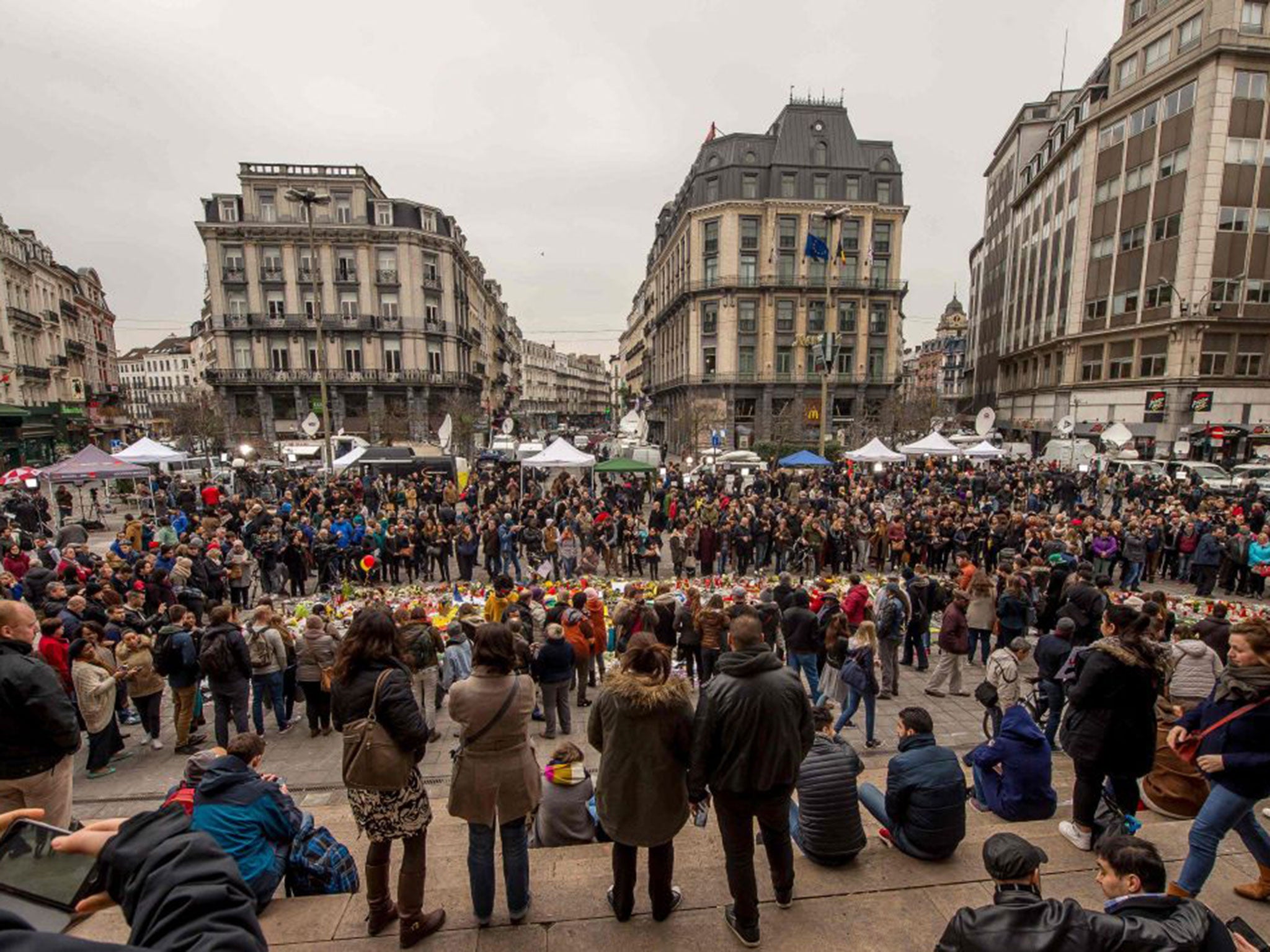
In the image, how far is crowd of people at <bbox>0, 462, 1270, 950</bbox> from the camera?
9.96ft

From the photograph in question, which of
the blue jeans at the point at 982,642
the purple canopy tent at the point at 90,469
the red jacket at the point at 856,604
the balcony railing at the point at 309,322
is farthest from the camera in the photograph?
the balcony railing at the point at 309,322

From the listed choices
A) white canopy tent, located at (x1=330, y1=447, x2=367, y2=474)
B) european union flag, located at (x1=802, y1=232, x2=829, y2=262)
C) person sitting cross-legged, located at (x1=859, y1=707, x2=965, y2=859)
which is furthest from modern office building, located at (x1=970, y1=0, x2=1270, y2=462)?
white canopy tent, located at (x1=330, y1=447, x2=367, y2=474)

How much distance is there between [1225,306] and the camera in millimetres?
33062

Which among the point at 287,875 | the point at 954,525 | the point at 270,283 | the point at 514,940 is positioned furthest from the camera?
the point at 270,283

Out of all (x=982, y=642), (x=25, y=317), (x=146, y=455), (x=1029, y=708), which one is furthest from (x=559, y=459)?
(x=25, y=317)

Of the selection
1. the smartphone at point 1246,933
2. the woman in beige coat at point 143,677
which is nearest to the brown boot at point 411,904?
the smartphone at point 1246,933

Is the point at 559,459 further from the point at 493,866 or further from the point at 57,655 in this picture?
the point at 493,866

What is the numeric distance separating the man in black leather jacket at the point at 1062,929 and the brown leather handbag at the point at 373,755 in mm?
2429

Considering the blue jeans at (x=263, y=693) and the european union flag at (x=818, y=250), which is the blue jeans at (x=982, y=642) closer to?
the blue jeans at (x=263, y=693)

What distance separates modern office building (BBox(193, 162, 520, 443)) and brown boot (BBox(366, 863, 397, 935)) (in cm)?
4427

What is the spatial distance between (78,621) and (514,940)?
655 centimetres

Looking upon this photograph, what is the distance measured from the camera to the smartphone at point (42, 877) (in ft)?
5.61

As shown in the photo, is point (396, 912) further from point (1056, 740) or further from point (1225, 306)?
point (1225, 306)

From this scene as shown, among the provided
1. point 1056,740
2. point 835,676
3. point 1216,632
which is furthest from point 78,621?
point 1216,632
